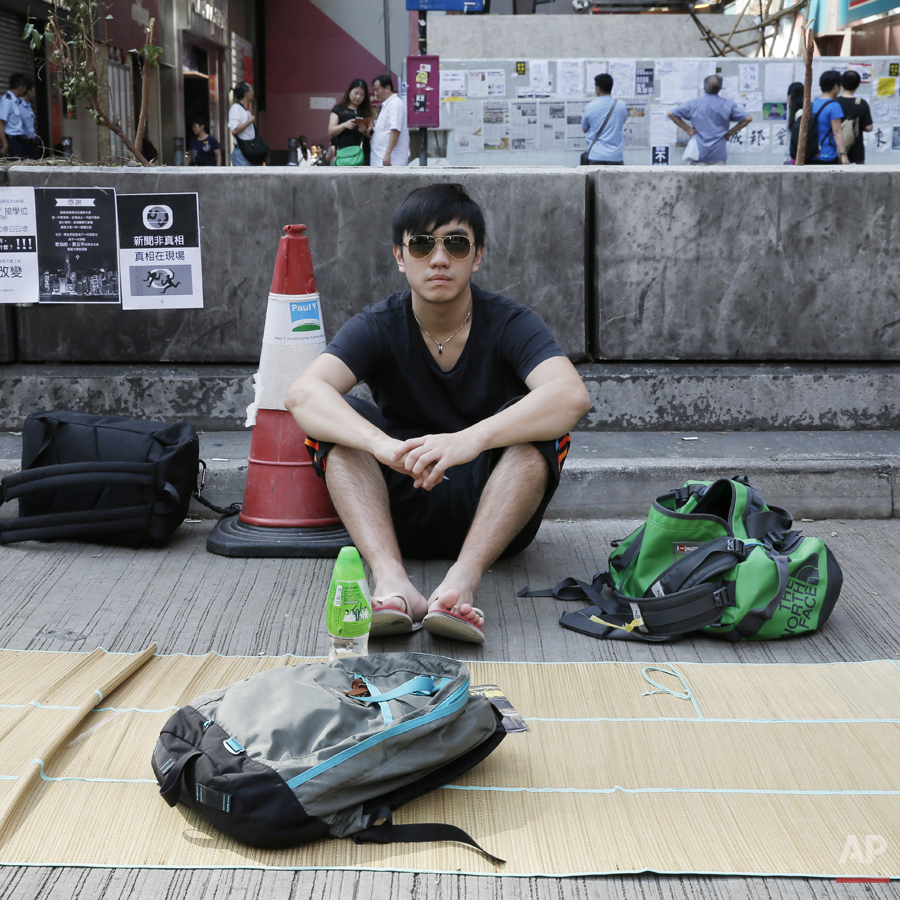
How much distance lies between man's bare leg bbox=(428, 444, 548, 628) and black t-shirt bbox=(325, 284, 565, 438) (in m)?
0.37

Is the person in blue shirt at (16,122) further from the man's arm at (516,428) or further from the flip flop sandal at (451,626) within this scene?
the flip flop sandal at (451,626)

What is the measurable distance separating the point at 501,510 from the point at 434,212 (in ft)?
3.42

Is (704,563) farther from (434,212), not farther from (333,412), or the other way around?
(434,212)

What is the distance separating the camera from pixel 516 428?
131 inches

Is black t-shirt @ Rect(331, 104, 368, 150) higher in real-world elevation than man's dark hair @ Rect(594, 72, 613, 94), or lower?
lower

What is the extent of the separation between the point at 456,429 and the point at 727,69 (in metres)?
13.4

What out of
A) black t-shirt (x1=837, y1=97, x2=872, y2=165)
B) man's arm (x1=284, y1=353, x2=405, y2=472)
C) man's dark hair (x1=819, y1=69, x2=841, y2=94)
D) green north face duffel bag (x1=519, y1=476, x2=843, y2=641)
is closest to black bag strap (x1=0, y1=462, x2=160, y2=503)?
man's arm (x1=284, y1=353, x2=405, y2=472)

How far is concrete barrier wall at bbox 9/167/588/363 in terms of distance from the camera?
4758 mm

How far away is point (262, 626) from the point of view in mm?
3232

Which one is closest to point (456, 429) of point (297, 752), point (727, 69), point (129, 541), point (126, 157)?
point (129, 541)

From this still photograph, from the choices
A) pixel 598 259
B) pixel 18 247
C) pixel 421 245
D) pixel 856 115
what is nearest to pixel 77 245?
pixel 18 247

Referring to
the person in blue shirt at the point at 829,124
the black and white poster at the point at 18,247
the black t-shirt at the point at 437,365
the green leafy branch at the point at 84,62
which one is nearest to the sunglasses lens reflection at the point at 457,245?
the black t-shirt at the point at 437,365

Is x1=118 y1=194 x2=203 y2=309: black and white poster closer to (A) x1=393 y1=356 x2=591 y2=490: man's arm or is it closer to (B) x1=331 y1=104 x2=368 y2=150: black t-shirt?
(A) x1=393 y1=356 x2=591 y2=490: man's arm

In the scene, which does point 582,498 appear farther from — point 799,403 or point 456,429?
point 799,403
